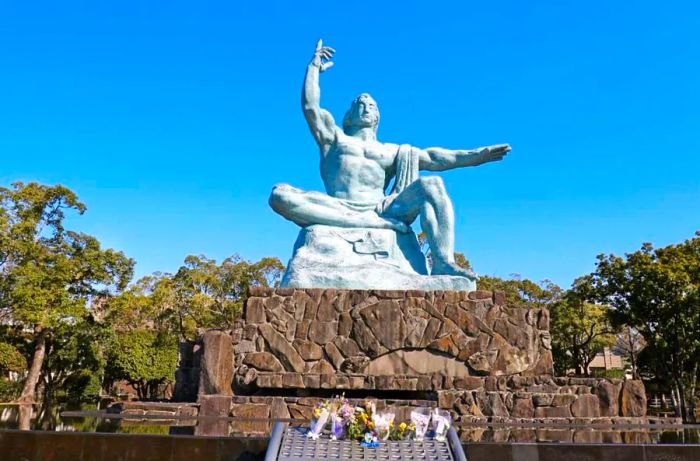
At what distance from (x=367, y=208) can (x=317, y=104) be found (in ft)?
6.64

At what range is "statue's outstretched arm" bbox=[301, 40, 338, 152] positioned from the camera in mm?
10273

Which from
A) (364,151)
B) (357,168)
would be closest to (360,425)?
(357,168)

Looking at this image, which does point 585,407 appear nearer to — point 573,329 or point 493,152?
point 493,152

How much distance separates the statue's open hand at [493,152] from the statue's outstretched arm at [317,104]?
2469 mm

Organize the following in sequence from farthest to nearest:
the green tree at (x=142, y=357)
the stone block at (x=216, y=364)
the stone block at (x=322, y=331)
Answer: the green tree at (x=142, y=357) < the stone block at (x=322, y=331) < the stone block at (x=216, y=364)

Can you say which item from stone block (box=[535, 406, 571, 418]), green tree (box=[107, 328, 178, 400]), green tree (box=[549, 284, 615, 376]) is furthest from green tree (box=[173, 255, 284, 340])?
stone block (box=[535, 406, 571, 418])

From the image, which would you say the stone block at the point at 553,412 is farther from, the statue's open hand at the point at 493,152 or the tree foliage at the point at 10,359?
the tree foliage at the point at 10,359

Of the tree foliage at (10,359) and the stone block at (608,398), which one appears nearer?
the stone block at (608,398)

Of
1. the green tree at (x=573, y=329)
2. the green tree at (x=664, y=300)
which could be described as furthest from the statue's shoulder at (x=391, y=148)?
the green tree at (x=573, y=329)

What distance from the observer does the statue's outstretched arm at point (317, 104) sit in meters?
10.3

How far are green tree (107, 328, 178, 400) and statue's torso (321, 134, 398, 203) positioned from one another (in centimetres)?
1463

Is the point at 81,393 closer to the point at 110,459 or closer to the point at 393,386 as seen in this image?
the point at 393,386

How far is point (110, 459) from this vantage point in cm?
471

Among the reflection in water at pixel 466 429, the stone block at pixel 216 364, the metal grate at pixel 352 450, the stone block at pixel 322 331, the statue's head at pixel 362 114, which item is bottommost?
the reflection in water at pixel 466 429
